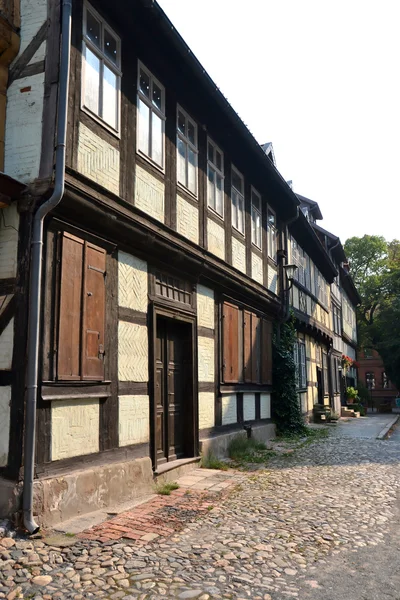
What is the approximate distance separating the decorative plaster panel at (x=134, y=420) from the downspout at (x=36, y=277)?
1.63 meters

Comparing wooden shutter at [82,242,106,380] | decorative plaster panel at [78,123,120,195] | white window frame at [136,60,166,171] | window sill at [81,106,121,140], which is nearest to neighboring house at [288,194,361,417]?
white window frame at [136,60,166,171]

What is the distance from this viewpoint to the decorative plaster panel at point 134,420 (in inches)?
250

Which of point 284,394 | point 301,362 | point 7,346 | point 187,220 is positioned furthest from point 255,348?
point 7,346

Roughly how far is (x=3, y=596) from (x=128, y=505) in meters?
2.38

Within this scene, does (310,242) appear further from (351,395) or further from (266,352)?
(351,395)

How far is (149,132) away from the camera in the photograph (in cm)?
740

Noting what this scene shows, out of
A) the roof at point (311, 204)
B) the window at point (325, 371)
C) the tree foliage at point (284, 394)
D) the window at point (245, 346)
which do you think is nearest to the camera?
the window at point (245, 346)

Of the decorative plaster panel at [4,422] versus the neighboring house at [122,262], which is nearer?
the decorative plaster panel at [4,422]

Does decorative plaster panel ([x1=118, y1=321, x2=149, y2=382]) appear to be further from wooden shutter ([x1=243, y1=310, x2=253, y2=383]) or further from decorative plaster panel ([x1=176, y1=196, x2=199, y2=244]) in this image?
wooden shutter ([x1=243, y1=310, x2=253, y2=383])

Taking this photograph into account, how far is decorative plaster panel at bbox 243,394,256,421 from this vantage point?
10.8 meters

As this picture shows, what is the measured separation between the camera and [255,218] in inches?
477

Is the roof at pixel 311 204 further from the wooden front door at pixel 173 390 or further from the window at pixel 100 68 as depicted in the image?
the window at pixel 100 68

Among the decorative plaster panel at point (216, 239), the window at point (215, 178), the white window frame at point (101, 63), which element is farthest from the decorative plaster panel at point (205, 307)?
the white window frame at point (101, 63)

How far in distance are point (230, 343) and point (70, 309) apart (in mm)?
4947
